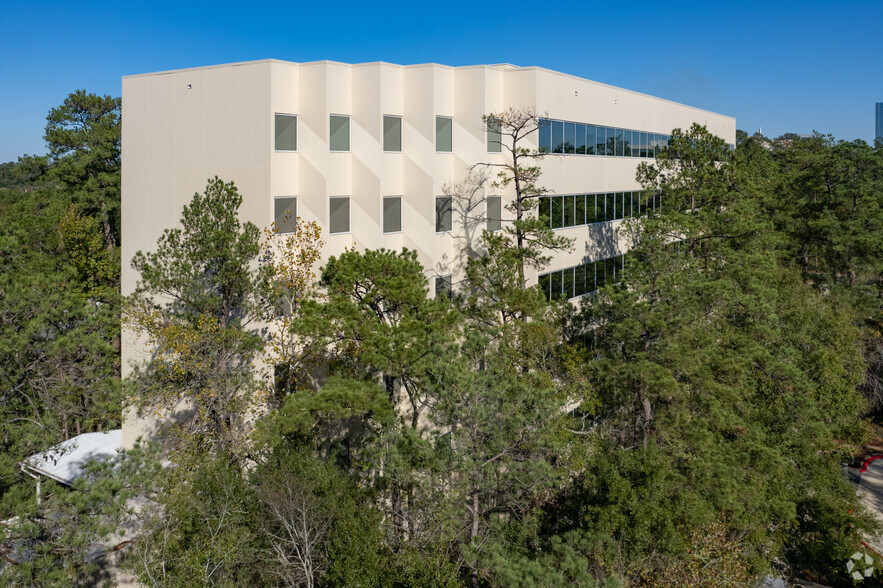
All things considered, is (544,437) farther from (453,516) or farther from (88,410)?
(88,410)

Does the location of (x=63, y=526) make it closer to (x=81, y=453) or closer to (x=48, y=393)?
(x=48, y=393)

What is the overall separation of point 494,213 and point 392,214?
443 centimetres

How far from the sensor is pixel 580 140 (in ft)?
101

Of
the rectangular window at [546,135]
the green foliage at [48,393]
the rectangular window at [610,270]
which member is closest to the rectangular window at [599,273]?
the rectangular window at [610,270]

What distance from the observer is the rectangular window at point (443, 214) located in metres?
25.2

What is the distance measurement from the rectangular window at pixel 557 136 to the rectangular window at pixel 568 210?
2.16 metres

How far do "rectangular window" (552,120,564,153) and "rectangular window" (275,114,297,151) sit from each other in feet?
36.7

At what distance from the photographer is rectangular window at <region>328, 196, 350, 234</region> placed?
76.6 feet

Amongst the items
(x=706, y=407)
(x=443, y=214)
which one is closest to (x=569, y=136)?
(x=443, y=214)

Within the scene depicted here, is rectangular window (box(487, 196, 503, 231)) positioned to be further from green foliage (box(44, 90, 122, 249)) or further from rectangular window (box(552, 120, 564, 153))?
green foliage (box(44, 90, 122, 249))

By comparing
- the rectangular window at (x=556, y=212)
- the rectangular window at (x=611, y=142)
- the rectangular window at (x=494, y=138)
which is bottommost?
the rectangular window at (x=556, y=212)

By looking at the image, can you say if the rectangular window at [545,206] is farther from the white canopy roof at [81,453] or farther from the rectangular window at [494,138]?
the white canopy roof at [81,453]

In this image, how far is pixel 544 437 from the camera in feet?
53.0

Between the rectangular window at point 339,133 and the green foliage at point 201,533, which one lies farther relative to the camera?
the rectangular window at point 339,133
